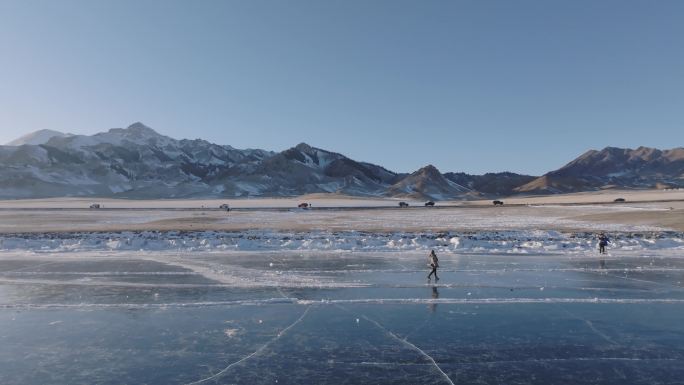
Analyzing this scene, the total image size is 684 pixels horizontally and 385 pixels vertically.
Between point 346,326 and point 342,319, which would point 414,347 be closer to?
point 346,326

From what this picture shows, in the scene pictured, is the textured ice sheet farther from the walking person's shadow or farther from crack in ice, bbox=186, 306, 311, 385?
crack in ice, bbox=186, 306, 311, 385

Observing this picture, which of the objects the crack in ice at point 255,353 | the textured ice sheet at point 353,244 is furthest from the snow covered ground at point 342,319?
the textured ice sheet at point 353,244

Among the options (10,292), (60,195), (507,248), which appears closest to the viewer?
(10,292)

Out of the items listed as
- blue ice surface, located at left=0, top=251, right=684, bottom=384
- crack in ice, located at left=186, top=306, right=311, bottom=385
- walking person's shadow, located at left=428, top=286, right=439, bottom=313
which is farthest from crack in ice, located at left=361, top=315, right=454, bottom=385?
walking person's shadow, located at left=428, top=286, right=439, bottom=313

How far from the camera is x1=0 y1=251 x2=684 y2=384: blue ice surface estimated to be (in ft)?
28.8

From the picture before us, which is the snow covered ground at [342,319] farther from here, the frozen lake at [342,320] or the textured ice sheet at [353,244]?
the textured ice sheet at [353,244]

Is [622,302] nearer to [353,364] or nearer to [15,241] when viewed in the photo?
[353,364]

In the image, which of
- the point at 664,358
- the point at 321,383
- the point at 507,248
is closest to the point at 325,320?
the point at 321,383

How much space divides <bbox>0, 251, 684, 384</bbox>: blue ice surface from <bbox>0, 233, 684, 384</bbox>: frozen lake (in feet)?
0.16

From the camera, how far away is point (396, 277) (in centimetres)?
Answer: 1781

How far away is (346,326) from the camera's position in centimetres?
1160

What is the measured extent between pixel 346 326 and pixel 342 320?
524 millimetres

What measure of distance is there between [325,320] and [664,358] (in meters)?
6.91

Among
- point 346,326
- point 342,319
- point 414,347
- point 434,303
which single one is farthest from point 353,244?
point 414,347
